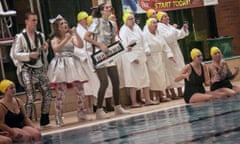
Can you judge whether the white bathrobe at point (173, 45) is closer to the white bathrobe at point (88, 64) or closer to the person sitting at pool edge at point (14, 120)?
the white bathrobe at point (88, 64)

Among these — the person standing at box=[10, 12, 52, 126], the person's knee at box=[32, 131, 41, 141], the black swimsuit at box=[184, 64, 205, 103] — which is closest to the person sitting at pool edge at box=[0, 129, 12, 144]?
the person's knee at box=[32, 131, 41, 141]

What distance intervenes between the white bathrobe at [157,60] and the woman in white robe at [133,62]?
9.2 inches

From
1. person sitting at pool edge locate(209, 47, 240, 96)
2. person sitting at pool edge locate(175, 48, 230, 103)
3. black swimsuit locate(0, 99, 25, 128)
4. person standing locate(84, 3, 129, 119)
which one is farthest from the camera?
person sitting at pool edge locate(209, 47, 240, 96)

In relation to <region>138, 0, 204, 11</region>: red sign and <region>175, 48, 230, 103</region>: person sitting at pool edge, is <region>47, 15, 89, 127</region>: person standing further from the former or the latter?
<region>138, 0, 204, 11</region>: red sign

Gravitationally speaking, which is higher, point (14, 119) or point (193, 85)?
point (14, 119)

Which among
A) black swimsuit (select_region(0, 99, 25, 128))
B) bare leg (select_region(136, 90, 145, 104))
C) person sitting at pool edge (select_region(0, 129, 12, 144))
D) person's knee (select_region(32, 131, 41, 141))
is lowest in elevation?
bare leg (select_region(136, 90, 145, 104))

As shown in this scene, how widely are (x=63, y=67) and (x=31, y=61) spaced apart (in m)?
0.52

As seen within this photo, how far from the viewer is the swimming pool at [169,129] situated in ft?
16.0

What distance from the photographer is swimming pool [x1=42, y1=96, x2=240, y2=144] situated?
16.0 feet

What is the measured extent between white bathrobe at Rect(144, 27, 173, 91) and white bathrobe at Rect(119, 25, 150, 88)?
0.23 metres

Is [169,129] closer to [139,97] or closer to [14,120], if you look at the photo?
[14,120]

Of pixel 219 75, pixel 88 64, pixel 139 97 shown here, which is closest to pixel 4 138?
pixel 88 64

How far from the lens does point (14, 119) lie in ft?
23.1

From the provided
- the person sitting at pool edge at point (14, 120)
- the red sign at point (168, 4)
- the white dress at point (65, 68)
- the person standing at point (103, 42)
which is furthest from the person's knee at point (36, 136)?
the red sign at point (168, 4)
